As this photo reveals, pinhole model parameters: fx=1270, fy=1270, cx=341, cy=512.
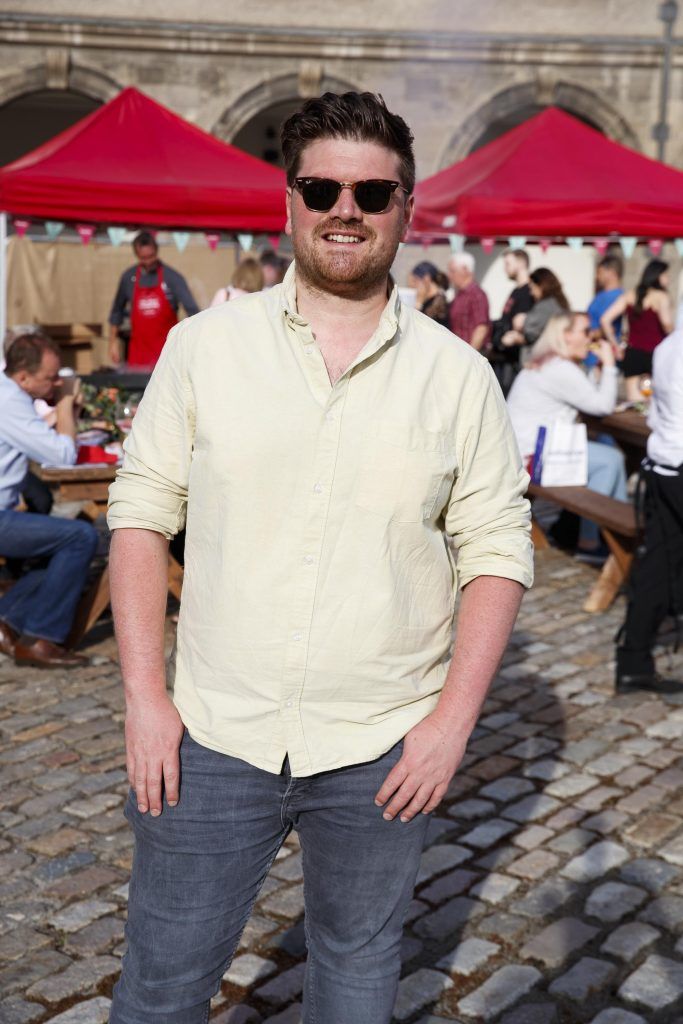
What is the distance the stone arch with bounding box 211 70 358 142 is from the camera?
18391 millimetres

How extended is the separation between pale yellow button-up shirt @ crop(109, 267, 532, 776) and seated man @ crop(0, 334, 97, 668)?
387 cm

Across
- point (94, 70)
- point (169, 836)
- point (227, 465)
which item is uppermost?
point (94, 70)

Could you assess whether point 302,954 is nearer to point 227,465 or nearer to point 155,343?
point 227,465

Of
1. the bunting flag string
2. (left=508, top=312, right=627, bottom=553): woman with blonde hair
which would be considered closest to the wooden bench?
(left=508, top=312, right=627, bottom=553): woman with blonde hair

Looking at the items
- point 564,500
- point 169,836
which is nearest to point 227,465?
point 169,836

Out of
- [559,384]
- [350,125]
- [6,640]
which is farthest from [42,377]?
[350,125]

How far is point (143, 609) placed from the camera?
6.87 feet

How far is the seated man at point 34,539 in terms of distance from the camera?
19.2 feet

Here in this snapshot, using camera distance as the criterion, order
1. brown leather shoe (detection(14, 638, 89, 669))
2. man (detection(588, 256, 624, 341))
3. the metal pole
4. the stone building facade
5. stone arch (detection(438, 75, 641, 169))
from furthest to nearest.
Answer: stone arch (detection(438, 75, 641, 169)) < the metal pole < the stone building facade < man (detection(588, 256, 624, 341)) < brown leather shoe (detection(14, 638, 89, 669))

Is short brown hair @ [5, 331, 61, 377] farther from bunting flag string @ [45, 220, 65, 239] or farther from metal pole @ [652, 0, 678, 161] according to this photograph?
metal pole @ [652, 0, 678, 161]

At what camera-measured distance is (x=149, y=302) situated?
10.5 m

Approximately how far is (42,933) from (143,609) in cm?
174

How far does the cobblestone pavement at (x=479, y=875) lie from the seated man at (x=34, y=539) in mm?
276

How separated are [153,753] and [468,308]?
32.8 feet
